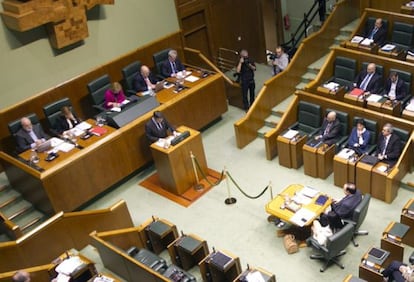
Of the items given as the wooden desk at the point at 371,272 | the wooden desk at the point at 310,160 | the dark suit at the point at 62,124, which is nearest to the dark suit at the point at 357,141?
the wooden desk at the point at 310,160

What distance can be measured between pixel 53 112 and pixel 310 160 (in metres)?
4.31

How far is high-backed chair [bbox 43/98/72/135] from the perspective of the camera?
8.74 metres

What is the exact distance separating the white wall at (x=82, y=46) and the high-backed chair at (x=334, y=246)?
16.8ft

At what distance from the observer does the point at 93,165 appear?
26.3 feet

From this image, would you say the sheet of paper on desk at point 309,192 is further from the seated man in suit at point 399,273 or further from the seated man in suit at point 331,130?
the seated man in suit at point 399,273

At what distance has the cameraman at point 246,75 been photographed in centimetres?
970

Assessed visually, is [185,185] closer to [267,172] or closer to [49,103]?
[267,172]

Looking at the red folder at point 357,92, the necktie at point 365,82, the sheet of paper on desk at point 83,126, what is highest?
the sheet of paper on desk at point 83,126

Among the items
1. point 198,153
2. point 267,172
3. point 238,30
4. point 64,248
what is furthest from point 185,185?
point 238,30

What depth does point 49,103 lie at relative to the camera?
892cm

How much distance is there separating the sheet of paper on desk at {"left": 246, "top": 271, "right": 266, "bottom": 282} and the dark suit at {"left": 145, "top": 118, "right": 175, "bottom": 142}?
3.15 metres

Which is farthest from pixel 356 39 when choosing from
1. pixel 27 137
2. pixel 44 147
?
pixel 27 137

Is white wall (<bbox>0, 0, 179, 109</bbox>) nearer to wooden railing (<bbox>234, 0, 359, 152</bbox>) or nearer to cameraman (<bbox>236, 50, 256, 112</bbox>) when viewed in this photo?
cameraman (<bbox>236, 50, 256, 112</bbox>)

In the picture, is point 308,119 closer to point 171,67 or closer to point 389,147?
point 389,147
